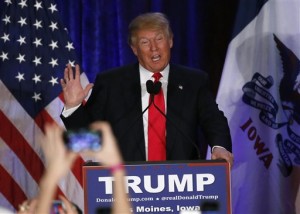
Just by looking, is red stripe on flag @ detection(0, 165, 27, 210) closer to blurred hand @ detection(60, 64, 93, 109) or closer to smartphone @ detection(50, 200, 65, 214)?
blurred hand @ detection(60, 64, 93, 109)

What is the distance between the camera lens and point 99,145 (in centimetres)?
137

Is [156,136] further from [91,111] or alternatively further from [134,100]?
[91,111]

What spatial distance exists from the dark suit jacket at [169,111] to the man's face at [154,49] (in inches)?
3.8

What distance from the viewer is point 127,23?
5.18 m

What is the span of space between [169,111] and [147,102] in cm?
13

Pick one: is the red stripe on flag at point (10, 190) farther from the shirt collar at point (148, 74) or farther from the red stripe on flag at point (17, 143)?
the shirt collar at point (148, 74)

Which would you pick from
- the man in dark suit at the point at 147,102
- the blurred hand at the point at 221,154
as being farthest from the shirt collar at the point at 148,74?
the blurred hand at the point at 221,154

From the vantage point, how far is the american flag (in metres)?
5.10

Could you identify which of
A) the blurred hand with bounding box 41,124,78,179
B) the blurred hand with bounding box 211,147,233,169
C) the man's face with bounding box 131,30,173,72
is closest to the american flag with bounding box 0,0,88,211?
the man's face with bounding box 131,30,173,72

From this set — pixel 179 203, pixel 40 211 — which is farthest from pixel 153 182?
pixel 40 211

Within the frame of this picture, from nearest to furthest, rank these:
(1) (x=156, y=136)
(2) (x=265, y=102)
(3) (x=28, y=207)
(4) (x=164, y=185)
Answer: (3) (x=28, y=207) < (4) (x=164, y=185) < (1) (x=156, y=136) < (2) (x=265, y=102)

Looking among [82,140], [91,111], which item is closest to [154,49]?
[91,111]

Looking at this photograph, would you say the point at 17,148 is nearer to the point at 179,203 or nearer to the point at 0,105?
the point at 0,105

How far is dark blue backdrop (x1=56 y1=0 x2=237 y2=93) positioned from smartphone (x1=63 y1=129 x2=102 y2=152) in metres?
3.81
